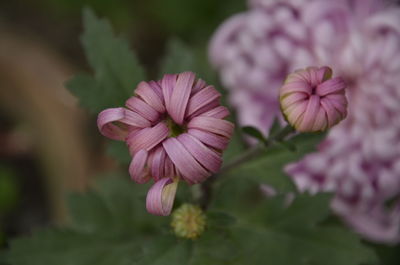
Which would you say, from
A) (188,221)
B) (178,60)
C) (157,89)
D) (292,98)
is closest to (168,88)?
(157,89)

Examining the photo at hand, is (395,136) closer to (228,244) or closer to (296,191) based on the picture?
(296,191)

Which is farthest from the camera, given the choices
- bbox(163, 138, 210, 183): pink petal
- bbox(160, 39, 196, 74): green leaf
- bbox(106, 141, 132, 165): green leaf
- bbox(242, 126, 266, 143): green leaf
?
bbox(160, 39, 196, 74): green leaf

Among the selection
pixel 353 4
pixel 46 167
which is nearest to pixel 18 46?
A: pixel 46 167

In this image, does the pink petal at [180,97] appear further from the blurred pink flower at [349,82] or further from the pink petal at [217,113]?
the blurred pink flower at [349,82]

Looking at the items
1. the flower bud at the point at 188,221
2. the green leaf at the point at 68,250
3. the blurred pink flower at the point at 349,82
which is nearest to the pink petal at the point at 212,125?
the flower bud at the point at 188,221

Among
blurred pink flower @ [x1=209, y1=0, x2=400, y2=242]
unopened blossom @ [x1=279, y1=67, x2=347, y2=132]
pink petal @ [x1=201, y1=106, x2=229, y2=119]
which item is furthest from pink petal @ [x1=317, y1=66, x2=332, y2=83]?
blurred pink flower @ [x1=209, y1=0, x2=400, y2=242]

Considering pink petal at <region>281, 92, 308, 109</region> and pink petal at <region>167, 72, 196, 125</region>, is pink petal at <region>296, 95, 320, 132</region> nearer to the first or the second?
pink petal at <region>281, 92, 308, 109</region>
